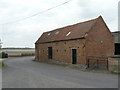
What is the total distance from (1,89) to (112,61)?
31.9ft

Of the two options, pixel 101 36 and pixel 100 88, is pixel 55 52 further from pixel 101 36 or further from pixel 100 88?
pixel 100 88

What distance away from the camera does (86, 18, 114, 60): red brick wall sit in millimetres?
16719

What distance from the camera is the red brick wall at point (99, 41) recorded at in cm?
1672

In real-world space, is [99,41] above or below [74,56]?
above

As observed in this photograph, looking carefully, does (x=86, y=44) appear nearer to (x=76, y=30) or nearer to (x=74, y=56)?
(x=74, y=56)

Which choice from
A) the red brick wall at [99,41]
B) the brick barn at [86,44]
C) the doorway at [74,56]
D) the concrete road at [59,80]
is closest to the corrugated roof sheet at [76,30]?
the brick barn at [86,44]

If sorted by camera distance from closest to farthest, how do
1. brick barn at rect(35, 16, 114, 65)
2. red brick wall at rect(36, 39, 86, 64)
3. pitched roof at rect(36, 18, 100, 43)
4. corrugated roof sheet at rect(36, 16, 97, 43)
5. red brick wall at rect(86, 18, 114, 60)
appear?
brick barn at rect(35, 16, 114, 65) → red brick wall at rect(86, 18, 114, 60) → red brick wall at rect(36, 39, 86, 64) → pitched roof at rect(36, 18, 100, 43) → corrugated roof sheet at rect(36, 16, 97, 43)

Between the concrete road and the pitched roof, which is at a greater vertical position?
the pitched roof

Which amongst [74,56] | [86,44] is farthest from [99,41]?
[74,56]

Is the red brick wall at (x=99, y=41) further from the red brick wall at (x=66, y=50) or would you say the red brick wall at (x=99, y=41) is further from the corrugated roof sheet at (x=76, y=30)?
the red brick wall at (x=66, y=50)

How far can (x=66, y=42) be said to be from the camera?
19.6 metres

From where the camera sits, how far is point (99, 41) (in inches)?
697

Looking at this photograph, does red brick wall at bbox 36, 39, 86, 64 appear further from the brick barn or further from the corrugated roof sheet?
the corrugated roof sheet

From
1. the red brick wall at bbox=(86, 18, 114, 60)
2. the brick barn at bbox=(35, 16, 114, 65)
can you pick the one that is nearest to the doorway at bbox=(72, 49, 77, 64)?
the brick barn at bbox=(35, 16, 114, 65)
